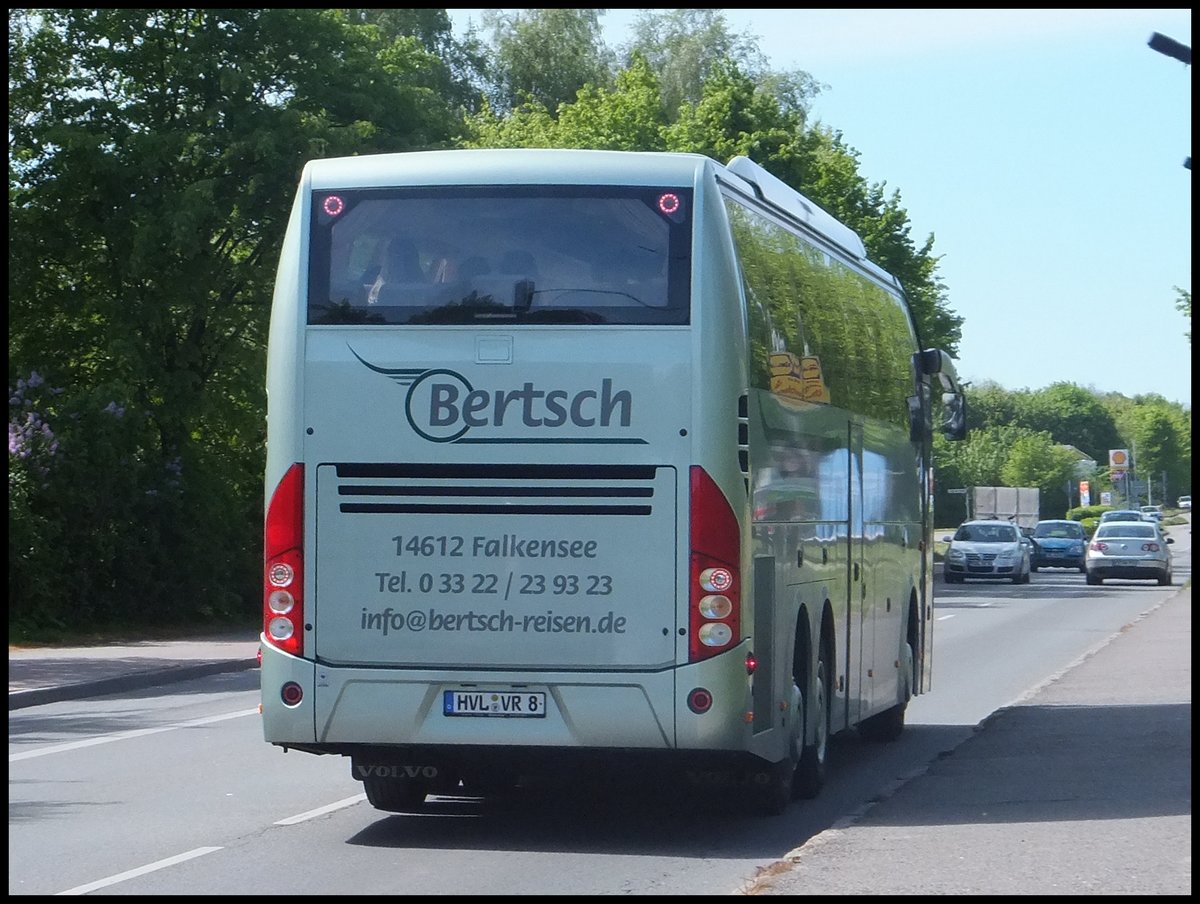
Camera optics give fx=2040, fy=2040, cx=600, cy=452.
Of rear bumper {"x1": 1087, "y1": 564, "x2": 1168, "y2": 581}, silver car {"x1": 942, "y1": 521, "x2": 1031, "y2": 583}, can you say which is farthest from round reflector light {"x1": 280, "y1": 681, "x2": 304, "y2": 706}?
rear bumper {"x1": 1087, "y1": 564, "x2": 1168, "y2": 581}

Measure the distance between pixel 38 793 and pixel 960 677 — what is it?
1301 centimetres

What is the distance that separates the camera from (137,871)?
9391 millimetres

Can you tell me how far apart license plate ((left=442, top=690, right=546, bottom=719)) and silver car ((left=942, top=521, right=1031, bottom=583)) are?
4481 centimetres

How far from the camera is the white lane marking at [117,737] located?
15125 mm

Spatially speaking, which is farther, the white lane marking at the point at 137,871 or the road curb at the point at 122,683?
the road curb at the point at 122,683

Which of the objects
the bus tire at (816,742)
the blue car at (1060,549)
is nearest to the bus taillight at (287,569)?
the bus tire at (816,742)

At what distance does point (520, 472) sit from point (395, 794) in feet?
7.81

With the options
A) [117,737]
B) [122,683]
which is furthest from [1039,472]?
[117,737]

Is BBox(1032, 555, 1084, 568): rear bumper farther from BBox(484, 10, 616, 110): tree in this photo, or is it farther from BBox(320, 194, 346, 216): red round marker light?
BBox(320, 194, 346, 216): red round marker light

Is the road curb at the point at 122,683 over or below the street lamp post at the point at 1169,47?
below

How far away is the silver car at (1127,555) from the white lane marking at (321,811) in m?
42.8

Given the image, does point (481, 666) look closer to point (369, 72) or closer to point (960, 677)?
point (960, 677)

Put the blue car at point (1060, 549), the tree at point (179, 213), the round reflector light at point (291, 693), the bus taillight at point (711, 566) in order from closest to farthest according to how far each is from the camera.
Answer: the bus taillight at point (711, 566), the round reflector light at point (291, 693), the tree at point (179, 213), the blue car at point (1060, 549)

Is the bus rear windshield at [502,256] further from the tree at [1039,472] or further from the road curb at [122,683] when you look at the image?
the tree at [1039,472]
